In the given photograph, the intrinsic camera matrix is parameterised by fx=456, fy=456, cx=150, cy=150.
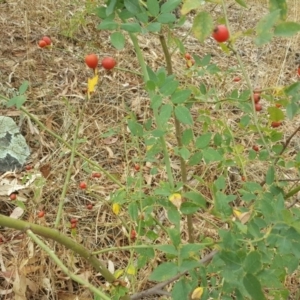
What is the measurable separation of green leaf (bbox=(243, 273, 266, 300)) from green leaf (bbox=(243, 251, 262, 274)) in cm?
1

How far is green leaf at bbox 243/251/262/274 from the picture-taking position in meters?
0.79

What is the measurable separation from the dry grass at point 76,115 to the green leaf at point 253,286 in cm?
46

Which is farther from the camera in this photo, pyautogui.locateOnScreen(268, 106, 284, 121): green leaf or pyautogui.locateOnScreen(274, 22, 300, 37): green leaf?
pyautogui.locateOnScreen(268, 106, 284, 121): green leaf

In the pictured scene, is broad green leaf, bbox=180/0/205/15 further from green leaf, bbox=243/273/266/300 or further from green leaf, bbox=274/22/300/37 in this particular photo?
green leaf, bbox=243/273/266/300

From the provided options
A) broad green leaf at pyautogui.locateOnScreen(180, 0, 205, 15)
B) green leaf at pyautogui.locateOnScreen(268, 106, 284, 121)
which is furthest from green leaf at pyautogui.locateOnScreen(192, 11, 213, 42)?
green leaf at pyautogui.locateOnScreen(268, 106, 284, 121)

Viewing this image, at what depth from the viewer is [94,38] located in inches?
135

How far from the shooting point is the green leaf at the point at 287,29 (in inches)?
33.7

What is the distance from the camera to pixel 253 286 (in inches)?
31.4

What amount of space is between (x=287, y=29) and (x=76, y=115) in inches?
76.6

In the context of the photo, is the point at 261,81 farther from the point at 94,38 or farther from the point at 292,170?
the point at 94,38

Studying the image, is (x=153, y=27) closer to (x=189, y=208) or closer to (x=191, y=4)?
(x=191, y=4)

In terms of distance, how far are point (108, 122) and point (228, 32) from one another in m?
1.82

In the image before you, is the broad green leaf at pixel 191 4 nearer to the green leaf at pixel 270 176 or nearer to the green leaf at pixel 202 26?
the green leaf at pixel 202 26

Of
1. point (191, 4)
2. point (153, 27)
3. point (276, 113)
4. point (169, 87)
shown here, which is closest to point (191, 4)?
point (191, 4)
